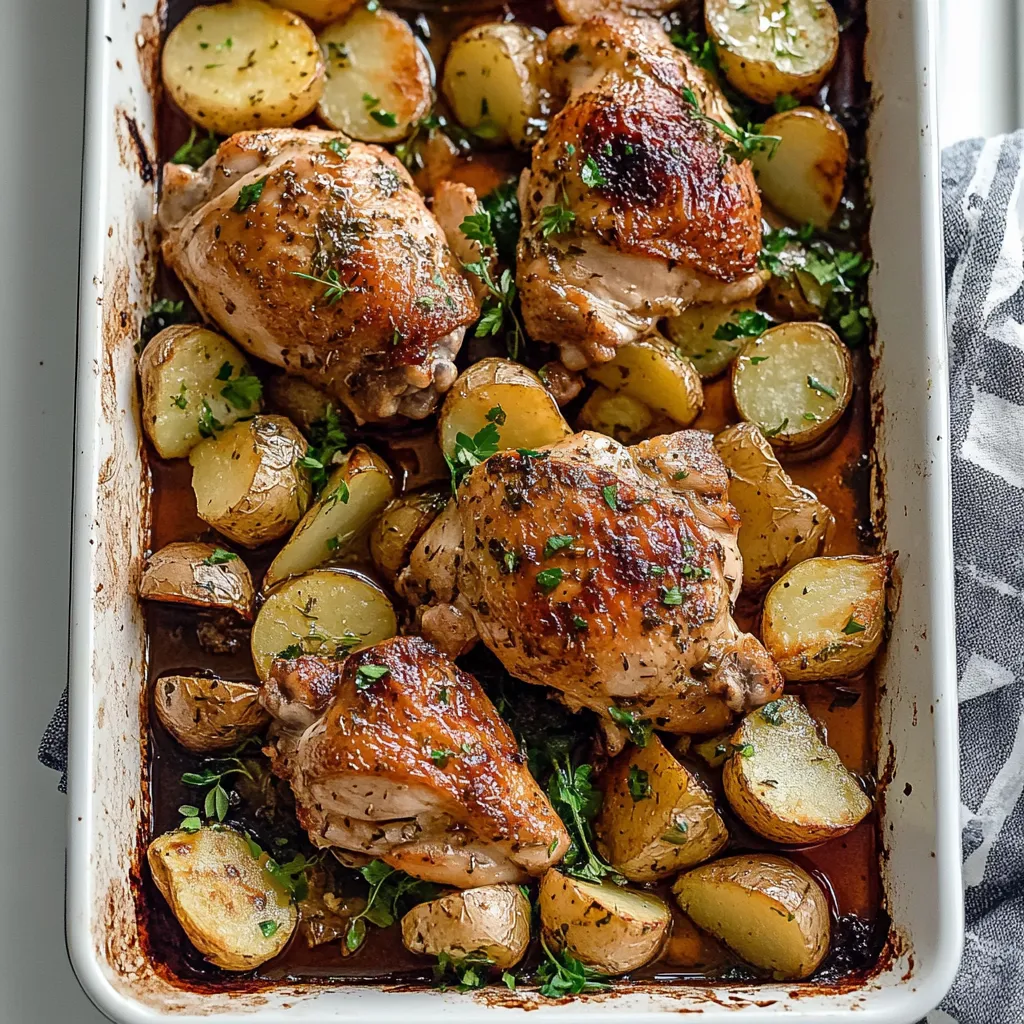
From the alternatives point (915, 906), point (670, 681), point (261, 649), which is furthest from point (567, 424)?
point (915, 906)

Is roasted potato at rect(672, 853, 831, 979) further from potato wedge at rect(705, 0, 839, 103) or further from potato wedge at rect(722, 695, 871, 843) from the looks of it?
potato wedge at rect(705, 0, 839, 103)

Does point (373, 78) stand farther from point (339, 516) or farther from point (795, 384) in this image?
point (795, 384)

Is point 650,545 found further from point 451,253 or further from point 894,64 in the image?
point 894,64

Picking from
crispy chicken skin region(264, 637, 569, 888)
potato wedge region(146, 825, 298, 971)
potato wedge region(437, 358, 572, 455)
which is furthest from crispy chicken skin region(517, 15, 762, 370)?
potato wedge region(146, 825, 298, 971)

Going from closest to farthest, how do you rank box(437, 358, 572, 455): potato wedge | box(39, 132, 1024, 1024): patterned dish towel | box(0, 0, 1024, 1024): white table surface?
1. box(437, 358, 572, 455): potato wedge
2. box(39, 132, 1024, 1024): patterned dish towel
3. box(0, 0, 1024, 1024): white table surface

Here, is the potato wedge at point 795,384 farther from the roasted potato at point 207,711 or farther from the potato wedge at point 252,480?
the roasted potato at point 207,711

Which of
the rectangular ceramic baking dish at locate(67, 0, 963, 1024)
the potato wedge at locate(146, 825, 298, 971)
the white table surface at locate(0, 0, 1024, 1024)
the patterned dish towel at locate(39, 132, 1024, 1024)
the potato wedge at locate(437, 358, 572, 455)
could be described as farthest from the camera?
the white table surface at locate(0, 0, 1024, 1024)

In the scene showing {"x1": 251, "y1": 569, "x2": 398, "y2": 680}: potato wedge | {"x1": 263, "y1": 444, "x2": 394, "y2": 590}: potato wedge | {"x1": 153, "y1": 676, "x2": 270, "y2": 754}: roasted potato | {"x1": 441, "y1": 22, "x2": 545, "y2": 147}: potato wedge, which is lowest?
{"x1": 153, "y1": 676, "x2": 270, "y2": 754}: roasted potato
